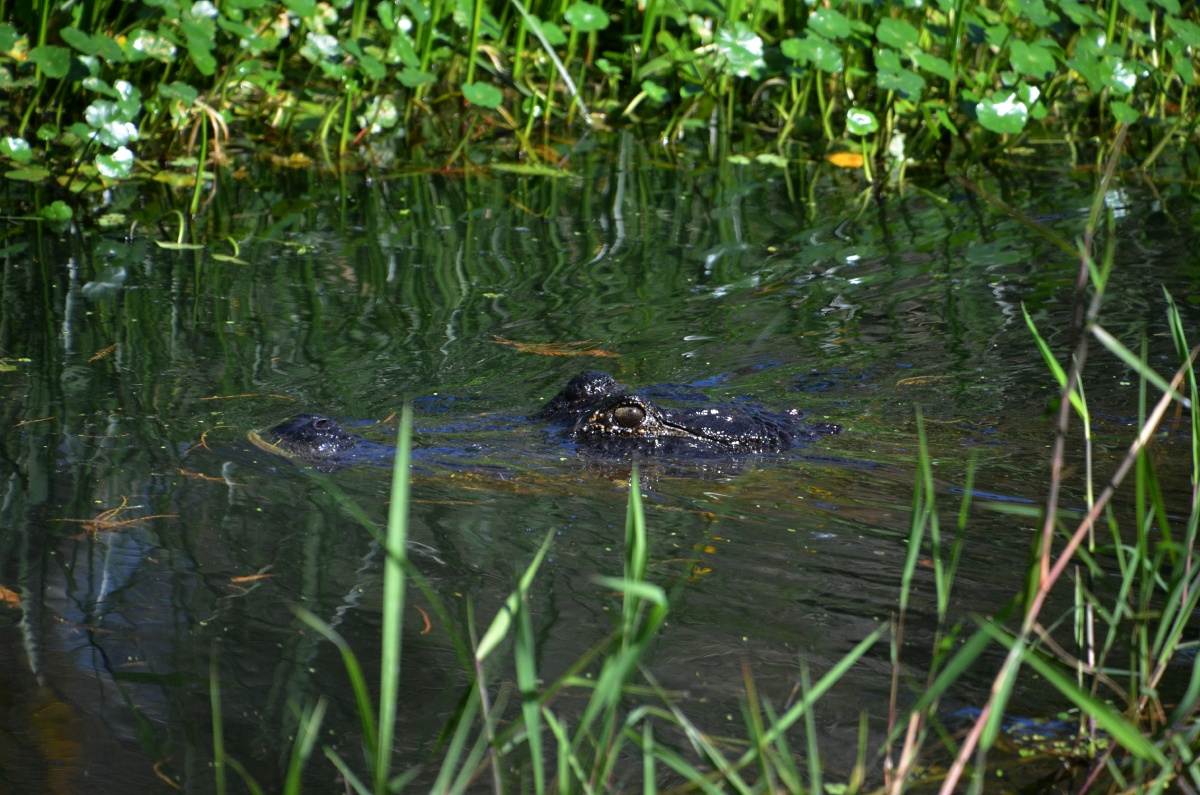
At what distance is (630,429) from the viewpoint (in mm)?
4453

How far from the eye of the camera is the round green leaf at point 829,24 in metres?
8.13

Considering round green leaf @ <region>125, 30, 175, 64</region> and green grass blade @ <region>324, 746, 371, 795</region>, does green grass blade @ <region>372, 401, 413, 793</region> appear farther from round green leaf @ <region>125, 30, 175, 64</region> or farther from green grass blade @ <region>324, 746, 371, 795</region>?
round green leaf @ <region>125, 30, 175, 64</region>

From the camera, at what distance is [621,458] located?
4406 millimetres

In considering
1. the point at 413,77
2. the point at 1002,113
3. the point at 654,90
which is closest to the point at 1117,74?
the point at 1002,113

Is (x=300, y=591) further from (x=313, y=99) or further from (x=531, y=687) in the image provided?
(x=313, y=99)

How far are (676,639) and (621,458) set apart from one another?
4.46 ft

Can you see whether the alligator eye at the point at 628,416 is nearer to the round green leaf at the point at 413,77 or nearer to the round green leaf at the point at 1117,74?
the round green leaf at the point at 413,77

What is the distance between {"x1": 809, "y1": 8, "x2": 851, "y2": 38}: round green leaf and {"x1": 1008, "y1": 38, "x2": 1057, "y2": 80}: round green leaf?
40.1 inches

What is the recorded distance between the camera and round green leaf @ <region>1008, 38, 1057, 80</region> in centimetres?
796

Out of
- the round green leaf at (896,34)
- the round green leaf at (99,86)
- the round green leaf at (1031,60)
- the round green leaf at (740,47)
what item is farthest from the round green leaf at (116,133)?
the round green leaf at (1031,60)

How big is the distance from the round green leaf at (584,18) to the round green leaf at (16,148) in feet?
11.4

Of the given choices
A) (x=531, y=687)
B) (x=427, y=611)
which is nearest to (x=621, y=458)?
(x=427, y=611)

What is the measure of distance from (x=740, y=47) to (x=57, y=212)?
4269 millimetres

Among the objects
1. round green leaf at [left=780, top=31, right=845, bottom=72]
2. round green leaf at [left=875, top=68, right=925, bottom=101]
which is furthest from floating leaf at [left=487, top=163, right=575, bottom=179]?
round green leaf at [left=875, top=68, right=925, bottom=101]
